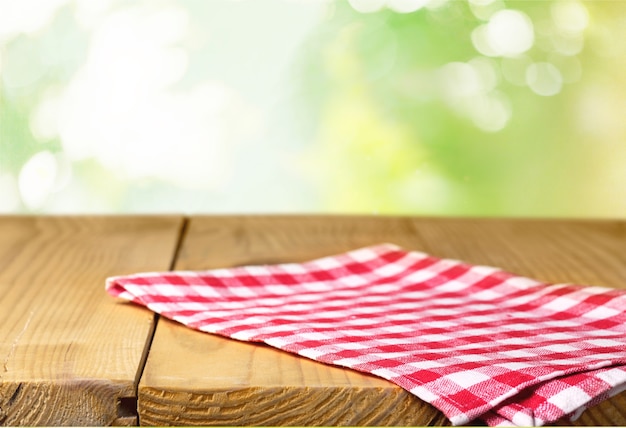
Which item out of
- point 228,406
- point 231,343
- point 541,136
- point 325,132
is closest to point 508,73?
point 541,136

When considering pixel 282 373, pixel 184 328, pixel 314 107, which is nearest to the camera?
pixel 282 373

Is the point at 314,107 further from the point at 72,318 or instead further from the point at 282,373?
the point at 282,373

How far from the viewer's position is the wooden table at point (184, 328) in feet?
2.69

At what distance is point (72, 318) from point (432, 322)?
379 millimetres

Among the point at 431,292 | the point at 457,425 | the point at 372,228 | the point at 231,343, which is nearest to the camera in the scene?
the point at 457,425

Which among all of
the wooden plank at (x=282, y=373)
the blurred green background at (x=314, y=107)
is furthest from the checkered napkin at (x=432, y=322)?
the blurred green background at (x=314, y=107)

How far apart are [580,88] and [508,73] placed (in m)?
0.15

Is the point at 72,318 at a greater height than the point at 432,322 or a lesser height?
lesser

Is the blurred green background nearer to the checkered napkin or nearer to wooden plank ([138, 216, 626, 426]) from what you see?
wooden plank ([138, 216, 626, 426])

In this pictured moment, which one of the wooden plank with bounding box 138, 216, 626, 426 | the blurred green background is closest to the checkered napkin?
the wooden plank with bounding box 138, 216, 626, 426

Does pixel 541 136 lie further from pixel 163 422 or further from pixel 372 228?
pixel 163 422

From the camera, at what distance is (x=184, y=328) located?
1008 mm

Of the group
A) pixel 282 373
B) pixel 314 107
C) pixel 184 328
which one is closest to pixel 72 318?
pixel 184 328

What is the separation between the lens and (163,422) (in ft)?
2.68
